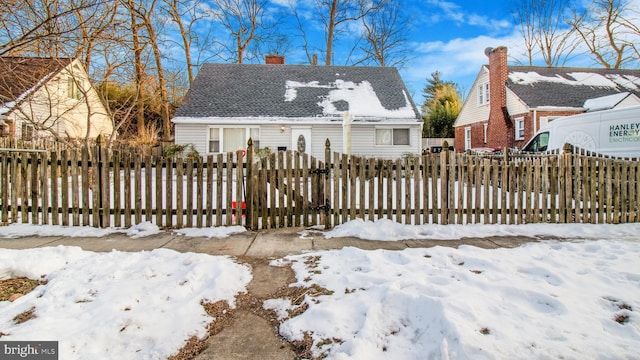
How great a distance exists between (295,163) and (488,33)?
25.5 m

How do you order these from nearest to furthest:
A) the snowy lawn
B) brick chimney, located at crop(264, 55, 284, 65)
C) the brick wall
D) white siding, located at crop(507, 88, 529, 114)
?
the snowy lawn
white siding, located at crop(507, 88, 529, 114)
brick chimney, located at crop(264, 55, 284, 65)
the brick wall

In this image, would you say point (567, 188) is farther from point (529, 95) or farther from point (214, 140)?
point (529, 95)

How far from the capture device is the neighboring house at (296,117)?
639 inches

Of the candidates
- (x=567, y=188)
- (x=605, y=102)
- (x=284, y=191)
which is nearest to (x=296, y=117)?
(x=284, y=191)

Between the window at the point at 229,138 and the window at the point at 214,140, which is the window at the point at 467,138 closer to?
the window at the point at 229,138

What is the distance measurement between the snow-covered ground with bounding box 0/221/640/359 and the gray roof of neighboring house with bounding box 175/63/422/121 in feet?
41.9

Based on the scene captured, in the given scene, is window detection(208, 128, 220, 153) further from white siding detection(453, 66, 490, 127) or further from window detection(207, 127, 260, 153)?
white siding detection(453, 66, 490, 127)

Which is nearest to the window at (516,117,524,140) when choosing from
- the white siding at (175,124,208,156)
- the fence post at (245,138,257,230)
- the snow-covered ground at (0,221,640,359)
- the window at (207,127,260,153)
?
the window at (207,127,260,153)

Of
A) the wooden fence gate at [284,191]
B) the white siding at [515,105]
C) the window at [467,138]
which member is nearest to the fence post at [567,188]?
the wooden fence gate at [284,191]

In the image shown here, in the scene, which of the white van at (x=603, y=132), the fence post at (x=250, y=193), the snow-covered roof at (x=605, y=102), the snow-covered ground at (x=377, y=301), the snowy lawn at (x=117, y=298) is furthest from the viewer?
the snow-covered roof at (x=605, y=102)

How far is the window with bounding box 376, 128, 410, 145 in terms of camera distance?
1717 cm

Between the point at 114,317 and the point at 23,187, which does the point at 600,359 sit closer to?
the point at 114,317

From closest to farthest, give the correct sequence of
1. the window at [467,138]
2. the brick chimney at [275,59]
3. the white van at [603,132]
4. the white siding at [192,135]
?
the white van at [603,132]
the white siding at [192,135]
the brick chimney at [275,59]
the window at [467,138]

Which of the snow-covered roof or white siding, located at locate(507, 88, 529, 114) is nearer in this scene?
the snow-covered roof
